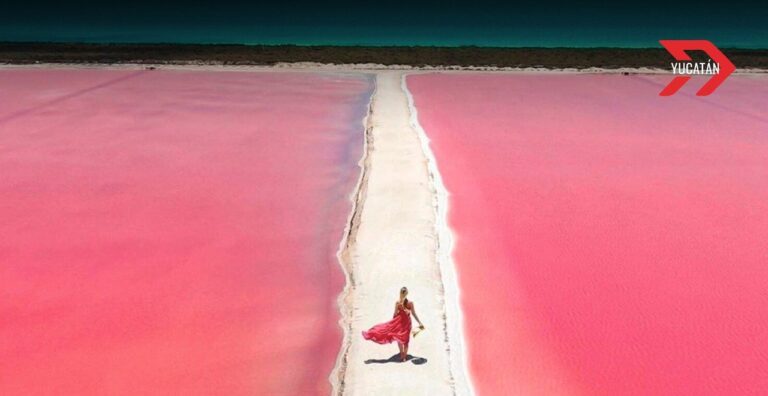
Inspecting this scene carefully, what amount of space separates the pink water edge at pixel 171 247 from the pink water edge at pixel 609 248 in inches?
49.4

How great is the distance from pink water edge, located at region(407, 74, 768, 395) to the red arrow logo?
398 cm

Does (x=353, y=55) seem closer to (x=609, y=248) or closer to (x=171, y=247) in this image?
(x=171, y=247)

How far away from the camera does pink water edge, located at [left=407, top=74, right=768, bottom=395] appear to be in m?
5.00

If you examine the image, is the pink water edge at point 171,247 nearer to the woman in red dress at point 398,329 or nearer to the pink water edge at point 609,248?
the woman in red dress at point 398,329

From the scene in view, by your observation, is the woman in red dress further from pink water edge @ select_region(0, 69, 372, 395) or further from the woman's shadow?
pink water edge @ select_region(0, 69, 372, 395)

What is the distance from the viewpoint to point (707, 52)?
2484cm

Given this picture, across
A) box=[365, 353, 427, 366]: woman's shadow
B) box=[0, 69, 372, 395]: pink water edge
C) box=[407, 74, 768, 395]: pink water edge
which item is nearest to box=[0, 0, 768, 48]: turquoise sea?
box=[407, 74, 768, 395]: pink water edge

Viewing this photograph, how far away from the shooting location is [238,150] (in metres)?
10.8

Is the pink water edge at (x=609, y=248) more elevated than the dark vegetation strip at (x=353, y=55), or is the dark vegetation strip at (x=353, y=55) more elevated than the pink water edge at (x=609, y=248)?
the dark vegetation strip at (x=353, y=55)

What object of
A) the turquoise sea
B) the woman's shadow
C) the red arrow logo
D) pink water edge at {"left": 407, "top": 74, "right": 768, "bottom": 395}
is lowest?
the woman's shadow

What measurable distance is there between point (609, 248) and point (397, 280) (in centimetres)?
210

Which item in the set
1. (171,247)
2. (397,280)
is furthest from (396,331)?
(171,247)

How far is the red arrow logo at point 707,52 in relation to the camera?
17.9 meters

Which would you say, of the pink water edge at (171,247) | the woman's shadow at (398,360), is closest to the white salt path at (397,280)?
the woman's shadow at (398,360)
